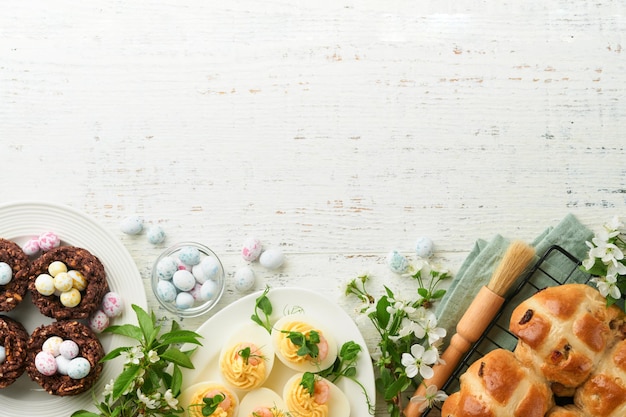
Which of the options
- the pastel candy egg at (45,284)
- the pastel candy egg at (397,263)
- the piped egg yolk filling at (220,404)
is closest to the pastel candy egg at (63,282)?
the pastel candy egg at (45,284)

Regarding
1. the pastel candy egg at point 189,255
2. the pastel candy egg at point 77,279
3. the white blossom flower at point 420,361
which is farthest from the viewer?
the pastel candy egg at point 189,255

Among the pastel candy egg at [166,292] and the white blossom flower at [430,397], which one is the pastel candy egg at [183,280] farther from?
the white blossom flower at [430,397]

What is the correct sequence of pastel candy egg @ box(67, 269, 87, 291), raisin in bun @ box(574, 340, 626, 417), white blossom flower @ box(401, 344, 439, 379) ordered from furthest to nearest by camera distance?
pastel candy egg @ box(67, 269, 87, 291)
white blossom flower @ box(401, 344, 439, 379)
raisin in bun @ box(574, 340, 626, 417)

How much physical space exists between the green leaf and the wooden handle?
2.14ft

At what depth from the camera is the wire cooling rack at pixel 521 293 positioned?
2.12 metres

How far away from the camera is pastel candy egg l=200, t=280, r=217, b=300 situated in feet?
7.07

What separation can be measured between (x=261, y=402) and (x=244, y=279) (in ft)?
1.22

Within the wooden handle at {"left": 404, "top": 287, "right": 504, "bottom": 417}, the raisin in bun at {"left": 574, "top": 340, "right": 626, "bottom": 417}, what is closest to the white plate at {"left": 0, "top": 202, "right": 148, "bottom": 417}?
the wooden handle at {"left": 404, "top": 287, "right": 504, "bottom": 417}

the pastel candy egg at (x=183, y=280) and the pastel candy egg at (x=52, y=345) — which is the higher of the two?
the pastel candy egg at (x=183, y=280)

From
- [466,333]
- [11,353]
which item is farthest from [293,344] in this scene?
[11,353]

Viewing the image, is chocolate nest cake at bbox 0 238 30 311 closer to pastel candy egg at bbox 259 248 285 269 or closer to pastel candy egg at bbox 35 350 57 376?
pastel candy egg at bbox 35 350 57 376

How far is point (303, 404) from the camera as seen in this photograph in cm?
203

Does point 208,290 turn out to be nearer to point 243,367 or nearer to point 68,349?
point 243,367

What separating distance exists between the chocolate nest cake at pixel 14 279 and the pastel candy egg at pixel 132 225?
1.01 ft
